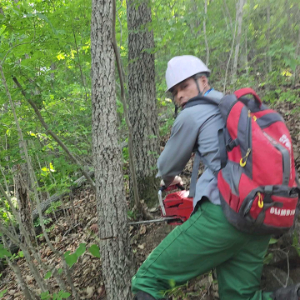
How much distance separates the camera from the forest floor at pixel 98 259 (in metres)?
2.55

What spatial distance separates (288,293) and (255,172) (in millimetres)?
983

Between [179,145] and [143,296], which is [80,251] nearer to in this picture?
[143,296]

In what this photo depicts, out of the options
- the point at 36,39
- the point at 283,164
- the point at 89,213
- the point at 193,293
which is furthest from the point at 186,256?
the point at 89,213

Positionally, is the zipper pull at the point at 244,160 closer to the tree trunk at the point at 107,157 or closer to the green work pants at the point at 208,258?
the green work pants at the point at 208,258

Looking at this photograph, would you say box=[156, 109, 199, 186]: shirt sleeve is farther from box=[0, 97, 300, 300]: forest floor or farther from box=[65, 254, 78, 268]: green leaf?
box=[65, 254, 78, 268]: green leaf

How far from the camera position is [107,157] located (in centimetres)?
279

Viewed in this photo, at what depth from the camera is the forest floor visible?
2555mm

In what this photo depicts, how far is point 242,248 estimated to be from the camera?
1.90 metres

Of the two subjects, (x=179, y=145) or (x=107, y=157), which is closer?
(x=179, y=145)

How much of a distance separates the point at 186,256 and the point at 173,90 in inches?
52.7

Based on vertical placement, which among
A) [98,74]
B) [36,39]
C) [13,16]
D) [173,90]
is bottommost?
[173,90]

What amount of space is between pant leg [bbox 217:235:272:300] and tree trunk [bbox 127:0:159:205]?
225cm

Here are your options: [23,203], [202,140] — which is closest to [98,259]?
[23,203]

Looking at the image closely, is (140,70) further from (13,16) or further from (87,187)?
(87,187)
